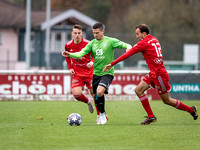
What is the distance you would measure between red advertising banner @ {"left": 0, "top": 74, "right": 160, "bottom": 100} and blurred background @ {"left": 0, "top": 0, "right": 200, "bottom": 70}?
5.39 meters

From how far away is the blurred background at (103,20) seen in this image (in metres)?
32.1

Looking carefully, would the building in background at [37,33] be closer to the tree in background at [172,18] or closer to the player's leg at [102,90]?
the tree in background at [172,18]

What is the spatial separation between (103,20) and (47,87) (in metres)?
37.3

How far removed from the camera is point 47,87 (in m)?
18.0

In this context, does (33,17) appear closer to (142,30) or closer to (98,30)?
(98,30)

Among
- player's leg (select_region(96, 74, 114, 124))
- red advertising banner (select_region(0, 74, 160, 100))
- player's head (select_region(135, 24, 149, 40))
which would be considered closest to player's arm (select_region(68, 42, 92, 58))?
player's leg (select_region(96, 74, 114, 124))

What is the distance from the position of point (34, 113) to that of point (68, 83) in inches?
215

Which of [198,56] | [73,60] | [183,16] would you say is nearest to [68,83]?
[73,60]

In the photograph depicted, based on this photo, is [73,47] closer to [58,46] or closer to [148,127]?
[148,127]

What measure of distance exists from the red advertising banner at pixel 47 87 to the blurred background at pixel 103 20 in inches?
212

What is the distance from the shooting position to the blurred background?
3209 centimetres

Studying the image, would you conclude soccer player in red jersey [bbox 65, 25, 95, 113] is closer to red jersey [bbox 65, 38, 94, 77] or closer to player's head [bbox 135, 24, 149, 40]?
red jersey [bbox 65, 38, 94, 77]

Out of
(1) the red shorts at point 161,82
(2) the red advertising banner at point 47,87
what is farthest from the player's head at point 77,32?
(2) the red advertising banner at point 47,87

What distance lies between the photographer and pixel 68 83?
59.3 ft
